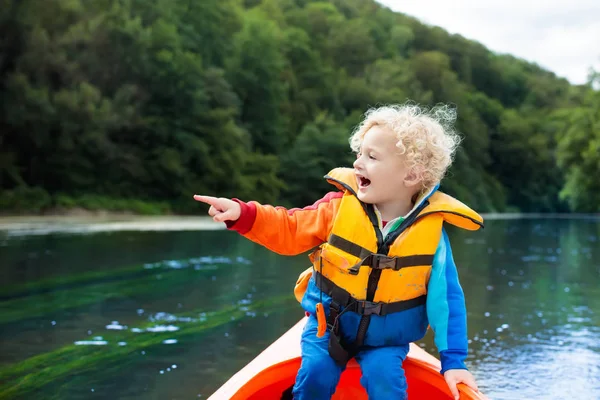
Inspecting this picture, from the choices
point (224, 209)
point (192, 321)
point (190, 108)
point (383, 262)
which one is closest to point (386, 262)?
point (383, 262)

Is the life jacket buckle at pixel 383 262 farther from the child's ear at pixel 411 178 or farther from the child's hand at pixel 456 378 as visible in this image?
Result: the child's hand at pixel 456 378

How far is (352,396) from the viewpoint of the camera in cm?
298

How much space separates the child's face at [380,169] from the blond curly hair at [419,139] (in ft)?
0.09

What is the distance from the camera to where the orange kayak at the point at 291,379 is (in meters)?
2.58

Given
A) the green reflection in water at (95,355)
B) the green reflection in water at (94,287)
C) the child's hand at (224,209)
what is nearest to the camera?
the child's hand at (224,209)

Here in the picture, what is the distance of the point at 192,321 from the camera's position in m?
5.62

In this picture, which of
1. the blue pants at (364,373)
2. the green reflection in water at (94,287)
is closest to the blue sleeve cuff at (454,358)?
the blue pants at (364,373)

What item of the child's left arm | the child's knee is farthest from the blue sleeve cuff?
the child's knee

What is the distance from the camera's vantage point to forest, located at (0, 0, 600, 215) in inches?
815

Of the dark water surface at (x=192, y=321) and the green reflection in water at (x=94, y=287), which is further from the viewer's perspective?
the green reflection in water at (x=94, y=287)

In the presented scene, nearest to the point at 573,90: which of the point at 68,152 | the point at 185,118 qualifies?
the point at 185,118

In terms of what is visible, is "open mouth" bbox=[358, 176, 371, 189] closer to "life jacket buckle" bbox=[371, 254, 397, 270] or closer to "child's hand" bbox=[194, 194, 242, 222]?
"life jacket buckle" bbox=[371, 254, 397, 270]

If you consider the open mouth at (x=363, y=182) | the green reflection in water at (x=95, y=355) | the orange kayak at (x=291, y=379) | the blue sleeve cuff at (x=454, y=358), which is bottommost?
the green reflection in water at (x=95, y=355)

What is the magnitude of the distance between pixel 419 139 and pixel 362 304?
568 millimetres
